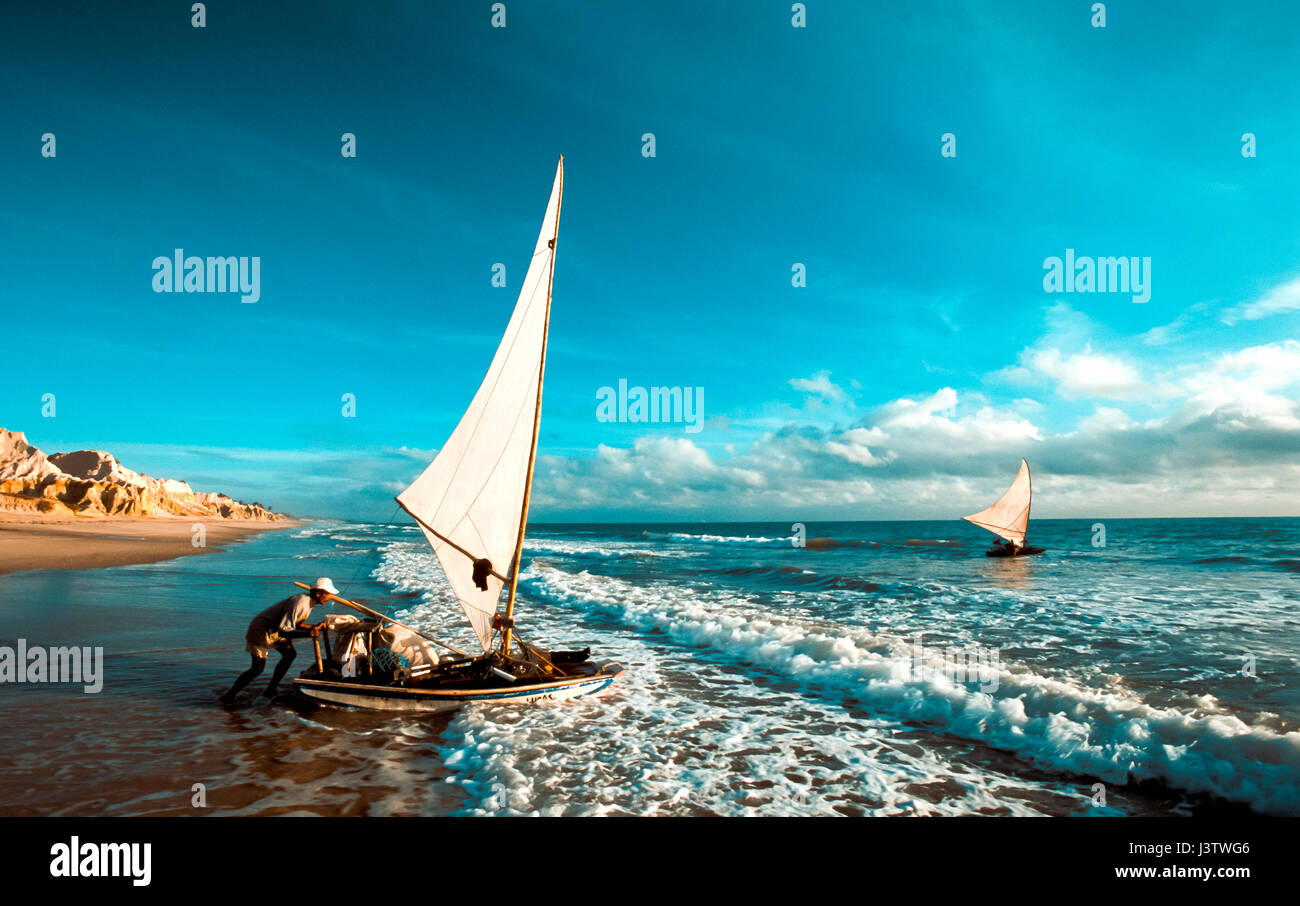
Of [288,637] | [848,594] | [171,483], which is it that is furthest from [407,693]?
[171,483]

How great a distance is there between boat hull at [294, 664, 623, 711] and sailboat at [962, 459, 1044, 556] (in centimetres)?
4732

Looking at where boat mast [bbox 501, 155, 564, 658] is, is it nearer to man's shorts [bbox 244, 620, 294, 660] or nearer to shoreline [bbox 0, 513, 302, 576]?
man's shorts [bbox 244, 620, 294, 660]

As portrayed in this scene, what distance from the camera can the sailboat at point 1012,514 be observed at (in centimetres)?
4850

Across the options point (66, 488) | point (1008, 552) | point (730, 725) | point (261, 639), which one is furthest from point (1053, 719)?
point (66, 488)

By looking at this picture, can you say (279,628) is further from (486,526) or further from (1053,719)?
(1053,719)

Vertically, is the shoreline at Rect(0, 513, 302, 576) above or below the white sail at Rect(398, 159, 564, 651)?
below

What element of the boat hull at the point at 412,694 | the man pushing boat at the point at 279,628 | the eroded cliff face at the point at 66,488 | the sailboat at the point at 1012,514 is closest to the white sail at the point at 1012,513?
the sailboat at the point at 1012,514

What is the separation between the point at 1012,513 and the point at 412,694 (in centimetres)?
5199

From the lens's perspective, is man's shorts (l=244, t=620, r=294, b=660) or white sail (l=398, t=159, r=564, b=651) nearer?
man's shorts (l=244, t=620, r=294, b=660)

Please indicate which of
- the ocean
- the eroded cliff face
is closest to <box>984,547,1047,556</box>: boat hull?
the ocean

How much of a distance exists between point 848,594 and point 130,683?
23.7 meters

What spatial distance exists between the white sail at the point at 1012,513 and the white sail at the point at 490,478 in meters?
47.9

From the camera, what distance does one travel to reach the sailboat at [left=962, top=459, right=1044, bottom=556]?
4850 cm
